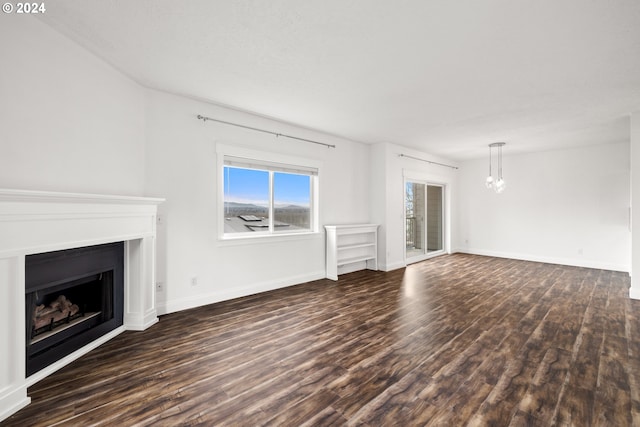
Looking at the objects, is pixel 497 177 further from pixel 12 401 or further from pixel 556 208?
pixel 12 401

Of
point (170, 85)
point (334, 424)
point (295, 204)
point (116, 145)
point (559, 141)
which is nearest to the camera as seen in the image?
point (334, 424)

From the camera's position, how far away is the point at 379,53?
2.42 metres

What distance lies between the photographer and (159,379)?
6.72 ft

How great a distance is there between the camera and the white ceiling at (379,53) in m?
1.92

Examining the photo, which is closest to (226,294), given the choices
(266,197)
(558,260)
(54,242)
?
(266,197)

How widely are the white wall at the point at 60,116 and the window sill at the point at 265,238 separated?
125 centimetres

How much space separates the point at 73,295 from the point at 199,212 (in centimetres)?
146

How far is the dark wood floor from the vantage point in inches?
67.2

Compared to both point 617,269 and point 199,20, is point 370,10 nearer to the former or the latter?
point 199,20

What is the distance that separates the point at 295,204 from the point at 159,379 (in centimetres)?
312

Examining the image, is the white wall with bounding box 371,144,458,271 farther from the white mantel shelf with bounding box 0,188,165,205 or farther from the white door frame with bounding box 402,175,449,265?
the white mantel shelf with bounding box 0,188,165,205

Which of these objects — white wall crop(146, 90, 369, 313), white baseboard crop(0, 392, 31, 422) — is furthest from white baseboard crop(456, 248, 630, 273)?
white baseboard crop(0, 392, 31, 422)

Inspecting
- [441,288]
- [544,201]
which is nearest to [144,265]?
[441,288]

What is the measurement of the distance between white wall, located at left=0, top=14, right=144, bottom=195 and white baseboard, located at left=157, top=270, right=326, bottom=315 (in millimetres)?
1406
